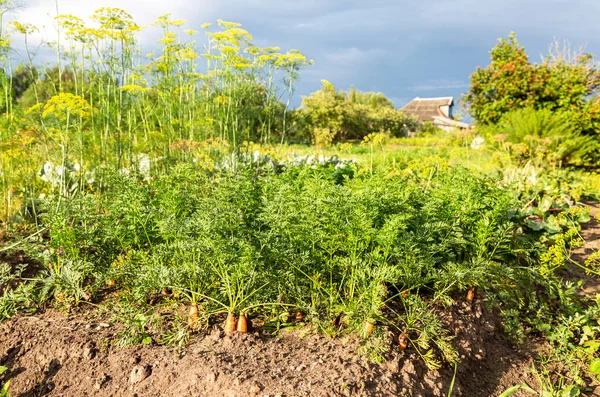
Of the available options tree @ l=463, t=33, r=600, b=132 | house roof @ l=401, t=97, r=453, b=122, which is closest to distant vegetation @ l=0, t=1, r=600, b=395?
tree @ l=463, t=33, r=600, b=132

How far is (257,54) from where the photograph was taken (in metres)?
5.31

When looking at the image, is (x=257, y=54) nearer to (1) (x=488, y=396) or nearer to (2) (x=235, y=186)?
(2) (x=235, y=186)

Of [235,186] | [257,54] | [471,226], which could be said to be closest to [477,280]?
[471,226]

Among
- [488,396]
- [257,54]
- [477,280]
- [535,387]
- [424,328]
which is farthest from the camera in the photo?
[257,54]

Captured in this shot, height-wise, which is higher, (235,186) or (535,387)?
(235,186)

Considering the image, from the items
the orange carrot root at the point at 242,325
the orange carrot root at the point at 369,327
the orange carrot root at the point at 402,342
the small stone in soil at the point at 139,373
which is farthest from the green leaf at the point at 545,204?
the small stone in soil at the point at 139,373

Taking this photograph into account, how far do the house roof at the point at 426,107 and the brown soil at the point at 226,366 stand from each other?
129ft

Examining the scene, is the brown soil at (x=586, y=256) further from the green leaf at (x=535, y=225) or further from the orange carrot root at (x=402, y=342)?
the orange carrot root at (x=402, y=342)

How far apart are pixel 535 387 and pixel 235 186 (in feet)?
6.92

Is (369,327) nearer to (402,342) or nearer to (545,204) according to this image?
(402,342)

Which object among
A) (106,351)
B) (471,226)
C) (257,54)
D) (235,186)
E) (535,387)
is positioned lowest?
(535,387)

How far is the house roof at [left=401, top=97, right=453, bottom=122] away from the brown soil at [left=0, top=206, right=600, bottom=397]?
39.2 meters

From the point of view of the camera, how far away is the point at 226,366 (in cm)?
210

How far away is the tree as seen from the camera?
13.0 meters
